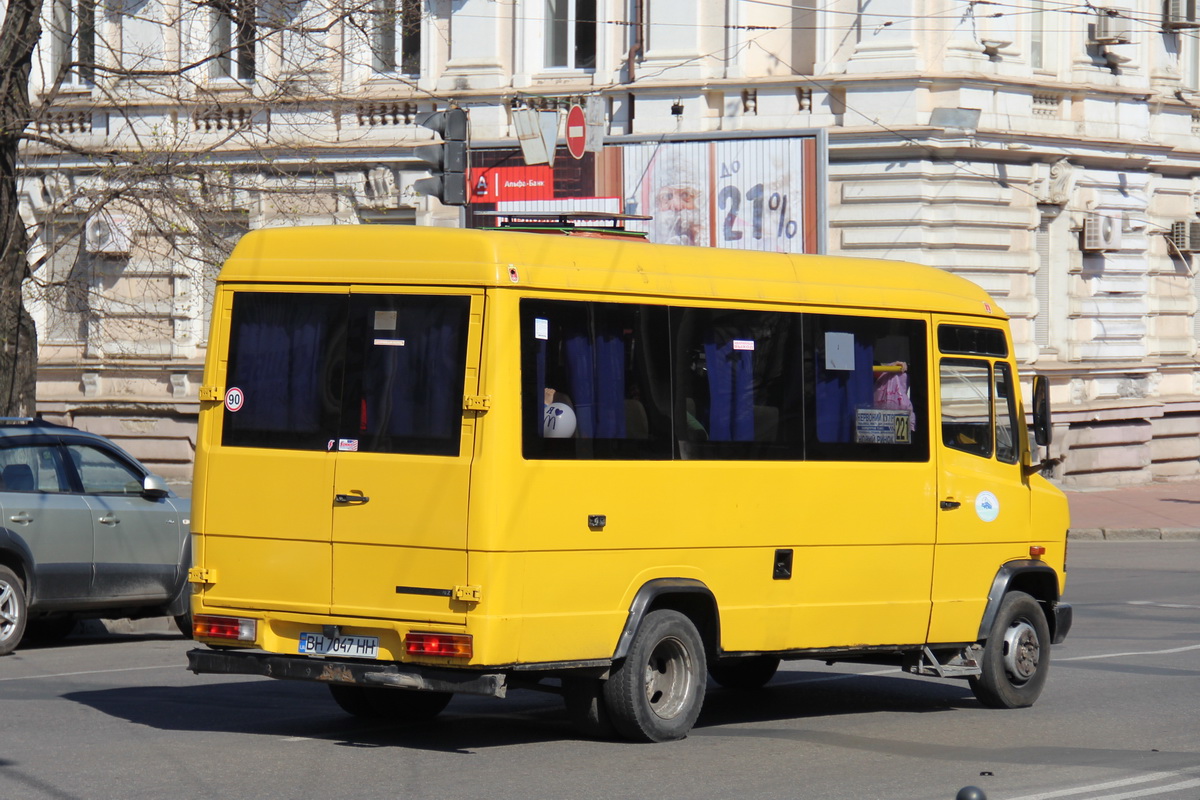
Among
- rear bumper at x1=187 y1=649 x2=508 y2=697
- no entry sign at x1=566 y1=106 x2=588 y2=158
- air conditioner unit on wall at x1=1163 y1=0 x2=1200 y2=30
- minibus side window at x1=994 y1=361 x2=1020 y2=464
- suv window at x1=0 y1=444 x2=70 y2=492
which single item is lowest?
rear bumper at x1=187 y1=649 x2=508 y2=697

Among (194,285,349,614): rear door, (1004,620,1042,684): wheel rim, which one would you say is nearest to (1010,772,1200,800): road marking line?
(1004,620,1042,684): wheel rim

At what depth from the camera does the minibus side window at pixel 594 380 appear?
8.65 metres

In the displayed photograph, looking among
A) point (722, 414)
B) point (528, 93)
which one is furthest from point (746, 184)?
point (722, 414)

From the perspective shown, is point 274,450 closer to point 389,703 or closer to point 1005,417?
point 389,703

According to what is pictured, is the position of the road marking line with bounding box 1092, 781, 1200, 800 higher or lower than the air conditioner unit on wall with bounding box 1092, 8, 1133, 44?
lower

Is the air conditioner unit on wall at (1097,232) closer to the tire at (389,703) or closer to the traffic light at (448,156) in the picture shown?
the traffic light at (448,156)

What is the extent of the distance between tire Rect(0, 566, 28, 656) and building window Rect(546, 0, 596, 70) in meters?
18.7

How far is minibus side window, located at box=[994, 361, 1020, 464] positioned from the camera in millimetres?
10914

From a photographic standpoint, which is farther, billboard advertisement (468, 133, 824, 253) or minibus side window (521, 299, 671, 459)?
billboard advertisement (468, 133, 824, 253)

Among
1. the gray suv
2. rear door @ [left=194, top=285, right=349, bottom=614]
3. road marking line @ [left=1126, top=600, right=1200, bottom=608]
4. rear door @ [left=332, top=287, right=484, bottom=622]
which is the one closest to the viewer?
rear door @ [left=332, top=287, right=484, bottom=622]

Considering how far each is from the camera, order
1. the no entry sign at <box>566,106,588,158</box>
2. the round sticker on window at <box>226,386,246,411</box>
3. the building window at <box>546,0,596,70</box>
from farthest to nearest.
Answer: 1. the building window at <box>546,0,596,70</box>
2. the no entry sign at <box>566,106,588,158</box>
3. the round sticker on window at <box>226,386,246,411</box>

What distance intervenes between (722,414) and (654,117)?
19507 mm

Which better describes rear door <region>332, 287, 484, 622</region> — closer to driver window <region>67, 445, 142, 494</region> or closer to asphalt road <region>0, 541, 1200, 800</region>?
asphalt road <region>0, 541, 1200, 800</region>

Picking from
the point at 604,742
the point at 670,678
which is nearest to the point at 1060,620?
the point at 670,678
